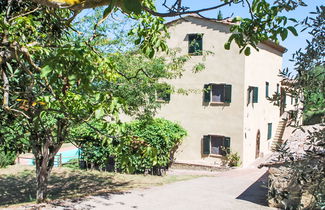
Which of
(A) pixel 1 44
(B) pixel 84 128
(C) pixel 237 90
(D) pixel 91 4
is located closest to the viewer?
(D) pixel 91 4

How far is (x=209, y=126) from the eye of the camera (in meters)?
22.4

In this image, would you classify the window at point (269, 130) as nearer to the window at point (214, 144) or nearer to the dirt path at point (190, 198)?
the window at point (214, 144)

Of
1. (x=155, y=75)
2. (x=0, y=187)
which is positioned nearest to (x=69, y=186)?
(x=0, y=187)

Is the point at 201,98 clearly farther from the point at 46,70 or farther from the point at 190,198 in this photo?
the point at 46,70

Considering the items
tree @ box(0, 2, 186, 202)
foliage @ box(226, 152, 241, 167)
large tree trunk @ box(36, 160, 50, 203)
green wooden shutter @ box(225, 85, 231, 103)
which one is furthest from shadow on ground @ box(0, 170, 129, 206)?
green wooden shutter @ box(225, 85, 231, 103)

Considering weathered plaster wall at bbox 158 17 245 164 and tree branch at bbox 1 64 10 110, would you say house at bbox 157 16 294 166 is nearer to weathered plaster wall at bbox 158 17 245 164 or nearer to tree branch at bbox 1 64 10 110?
weathered plaster wall at bbox 158 17 245 164

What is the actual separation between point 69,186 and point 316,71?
1451cm

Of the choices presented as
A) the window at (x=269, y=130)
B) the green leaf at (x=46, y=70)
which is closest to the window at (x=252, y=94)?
the window at (x=269, y=130)

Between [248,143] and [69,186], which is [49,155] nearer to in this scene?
[69,186]

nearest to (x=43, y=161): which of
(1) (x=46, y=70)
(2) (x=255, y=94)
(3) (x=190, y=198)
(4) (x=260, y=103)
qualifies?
(3) (x=190, y=198)

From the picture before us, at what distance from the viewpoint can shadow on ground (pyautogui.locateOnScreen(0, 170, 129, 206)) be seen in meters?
13.5

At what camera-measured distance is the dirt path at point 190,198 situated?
39.2 feet

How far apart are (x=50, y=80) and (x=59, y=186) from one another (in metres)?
13.3

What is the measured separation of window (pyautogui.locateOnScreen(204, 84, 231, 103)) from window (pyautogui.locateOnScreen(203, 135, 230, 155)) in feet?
8.19
